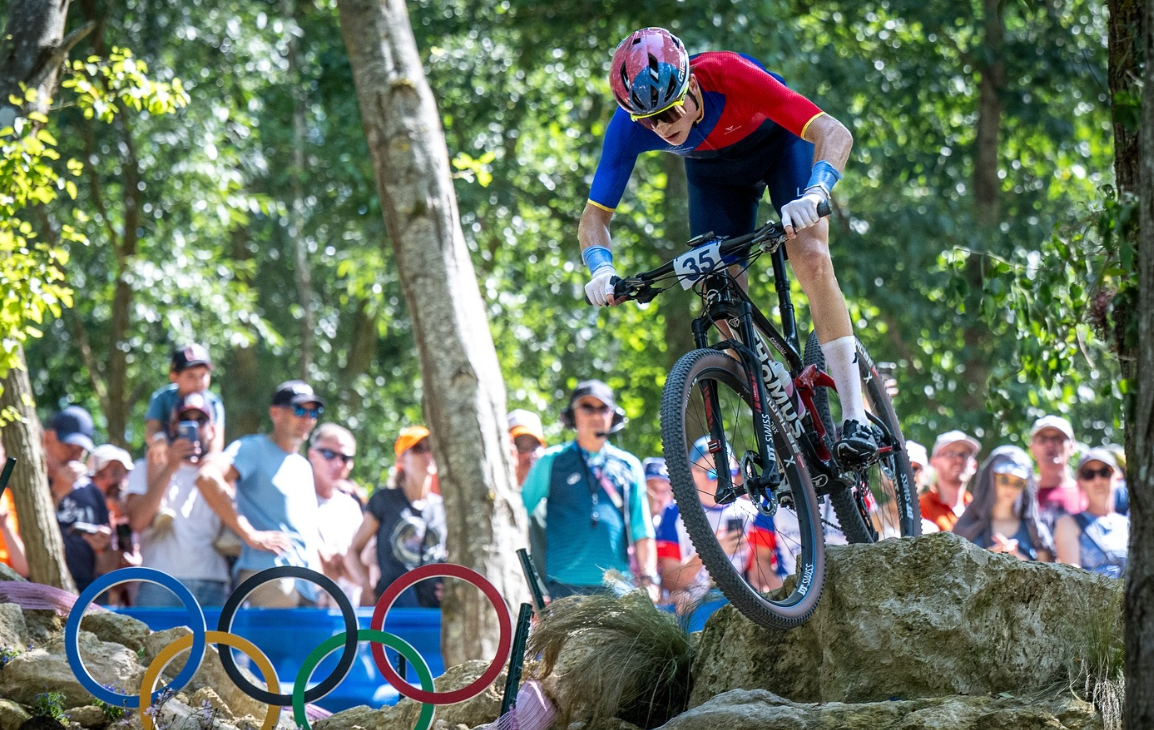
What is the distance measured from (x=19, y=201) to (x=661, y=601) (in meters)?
4.05

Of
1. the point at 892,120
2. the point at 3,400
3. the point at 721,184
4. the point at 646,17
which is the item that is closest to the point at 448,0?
the point at 646,17

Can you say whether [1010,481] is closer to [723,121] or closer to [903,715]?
[723,121]

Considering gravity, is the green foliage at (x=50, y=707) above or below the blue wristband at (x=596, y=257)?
below

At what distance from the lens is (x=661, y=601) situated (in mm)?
5863

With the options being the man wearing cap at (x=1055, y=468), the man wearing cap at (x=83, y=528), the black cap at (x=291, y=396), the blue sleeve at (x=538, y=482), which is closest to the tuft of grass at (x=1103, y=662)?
the blue sleeve at (x=538, y=482)

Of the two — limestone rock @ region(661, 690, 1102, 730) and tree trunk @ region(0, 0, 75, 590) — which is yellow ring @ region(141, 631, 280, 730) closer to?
limestone rock @ region(661, 690, 1102, 730)

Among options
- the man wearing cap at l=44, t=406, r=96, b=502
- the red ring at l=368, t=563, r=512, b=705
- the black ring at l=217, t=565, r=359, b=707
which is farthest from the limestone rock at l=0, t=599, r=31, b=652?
the man wearing cap at l=44, t=406, r=96, b=502

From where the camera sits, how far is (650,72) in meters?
4.93

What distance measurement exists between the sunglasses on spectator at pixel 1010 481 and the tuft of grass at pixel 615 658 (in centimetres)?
349

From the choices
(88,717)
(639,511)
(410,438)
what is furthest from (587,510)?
(88,717)

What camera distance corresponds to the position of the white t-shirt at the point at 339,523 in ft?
28.0

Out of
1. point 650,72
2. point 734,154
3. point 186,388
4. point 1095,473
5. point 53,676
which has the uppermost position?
point 650,72

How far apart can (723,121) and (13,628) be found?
377 cm

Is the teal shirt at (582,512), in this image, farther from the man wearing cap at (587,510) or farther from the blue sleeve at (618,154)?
the blue sleeve at (618,154)
